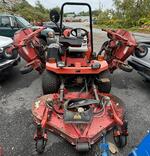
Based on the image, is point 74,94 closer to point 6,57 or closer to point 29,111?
point 29,111

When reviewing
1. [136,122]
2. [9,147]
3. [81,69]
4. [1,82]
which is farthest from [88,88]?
[1,82]

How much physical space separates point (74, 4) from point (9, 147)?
144 inches

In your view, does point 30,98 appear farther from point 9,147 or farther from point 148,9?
point 148,9

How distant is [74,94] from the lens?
4551 millimetres

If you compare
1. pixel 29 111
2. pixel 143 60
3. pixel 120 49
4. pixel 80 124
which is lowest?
pixel 29 111

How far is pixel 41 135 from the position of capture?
3.33 m

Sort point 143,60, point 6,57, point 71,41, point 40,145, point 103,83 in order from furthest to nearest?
1. point 6,57
2. point 143,60
3. point 71,41
4. point 103,83
5. point 40,145

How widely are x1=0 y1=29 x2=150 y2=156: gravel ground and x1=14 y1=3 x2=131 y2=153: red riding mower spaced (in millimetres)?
313

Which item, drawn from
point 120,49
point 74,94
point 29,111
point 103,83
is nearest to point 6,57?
point 29,111

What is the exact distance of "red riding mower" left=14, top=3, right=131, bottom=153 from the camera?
3.43m

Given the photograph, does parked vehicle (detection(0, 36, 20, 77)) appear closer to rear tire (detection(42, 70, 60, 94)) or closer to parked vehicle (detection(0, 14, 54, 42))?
rear tire (detection(42, 70, 60, 94))

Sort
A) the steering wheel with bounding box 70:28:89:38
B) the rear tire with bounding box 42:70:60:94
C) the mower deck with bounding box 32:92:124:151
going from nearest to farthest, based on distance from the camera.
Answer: the mower deck with bounding box 32:92:124:151 → the rear tire with bounding box 42:70:60:94 → the steering wheel with bounding box 70:28:89:38

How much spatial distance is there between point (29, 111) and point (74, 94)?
965 millimetres

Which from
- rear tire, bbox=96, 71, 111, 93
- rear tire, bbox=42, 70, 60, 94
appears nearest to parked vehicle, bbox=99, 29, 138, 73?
rear tire, bbox=96, 71, 111, 93
